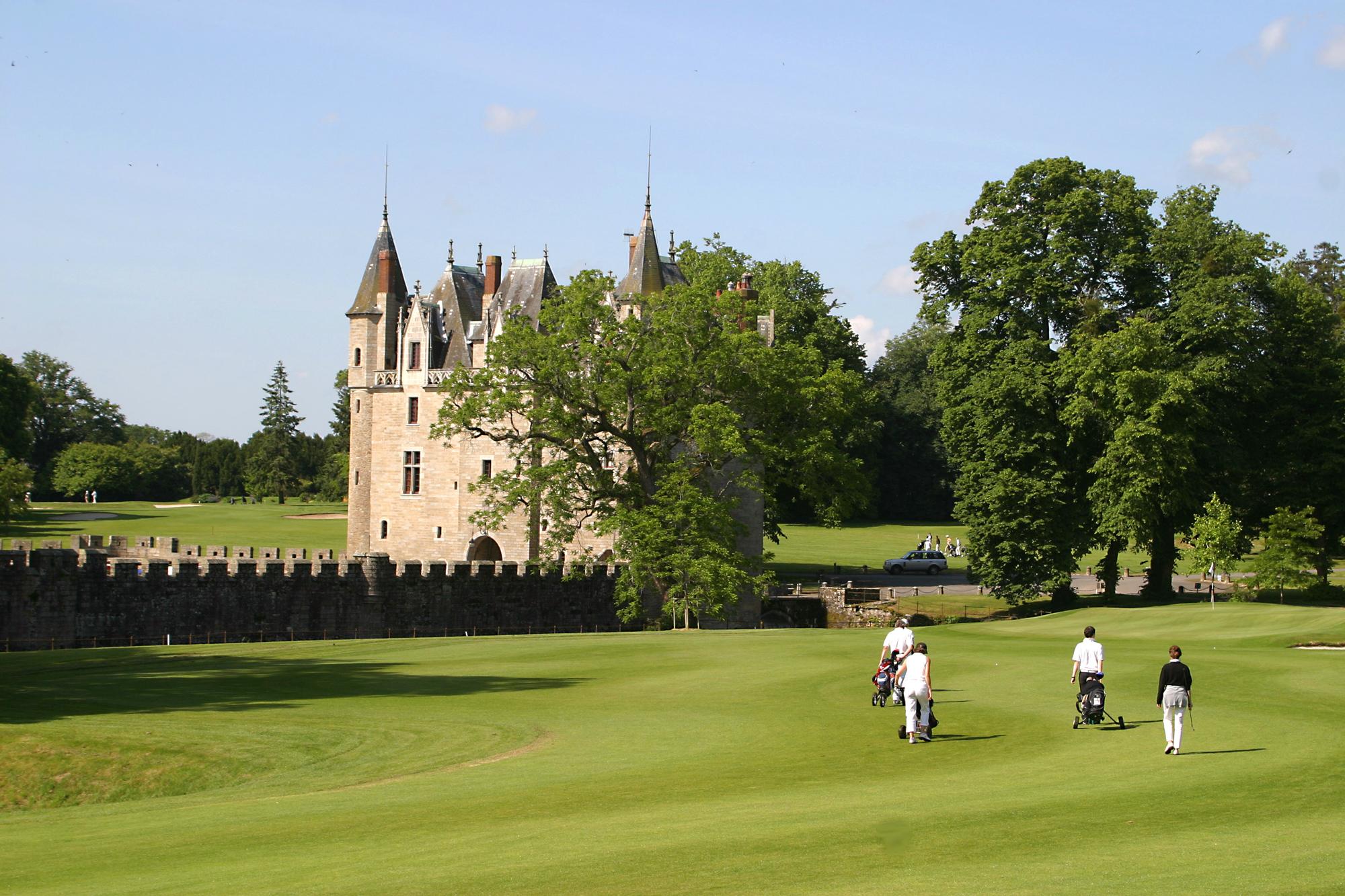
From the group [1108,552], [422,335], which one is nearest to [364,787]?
[1108,552]

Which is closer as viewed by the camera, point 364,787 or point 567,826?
point 567,826

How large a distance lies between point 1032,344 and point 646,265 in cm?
1763

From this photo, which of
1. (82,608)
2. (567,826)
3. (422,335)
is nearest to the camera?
(567,826)

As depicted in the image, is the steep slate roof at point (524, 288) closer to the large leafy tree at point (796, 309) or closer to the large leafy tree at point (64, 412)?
the large leafy tree at point (796, 309)

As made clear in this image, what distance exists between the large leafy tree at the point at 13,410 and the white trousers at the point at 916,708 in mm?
91906

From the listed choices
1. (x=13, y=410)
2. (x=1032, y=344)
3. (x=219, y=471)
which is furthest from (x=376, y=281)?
(x=219, y=471)

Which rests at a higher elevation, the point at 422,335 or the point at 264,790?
the point at 422,335

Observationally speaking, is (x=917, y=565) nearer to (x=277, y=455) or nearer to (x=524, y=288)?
(x=524, y=288)

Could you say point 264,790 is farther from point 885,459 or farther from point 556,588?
point 885,459

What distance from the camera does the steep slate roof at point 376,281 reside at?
214 feet

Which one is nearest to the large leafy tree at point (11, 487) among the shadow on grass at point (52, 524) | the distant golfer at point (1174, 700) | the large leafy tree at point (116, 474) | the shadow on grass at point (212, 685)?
the shadow on grass at point (52, 524)

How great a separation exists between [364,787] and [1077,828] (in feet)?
27.6

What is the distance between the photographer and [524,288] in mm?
64625

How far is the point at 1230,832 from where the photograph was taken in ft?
41.7
